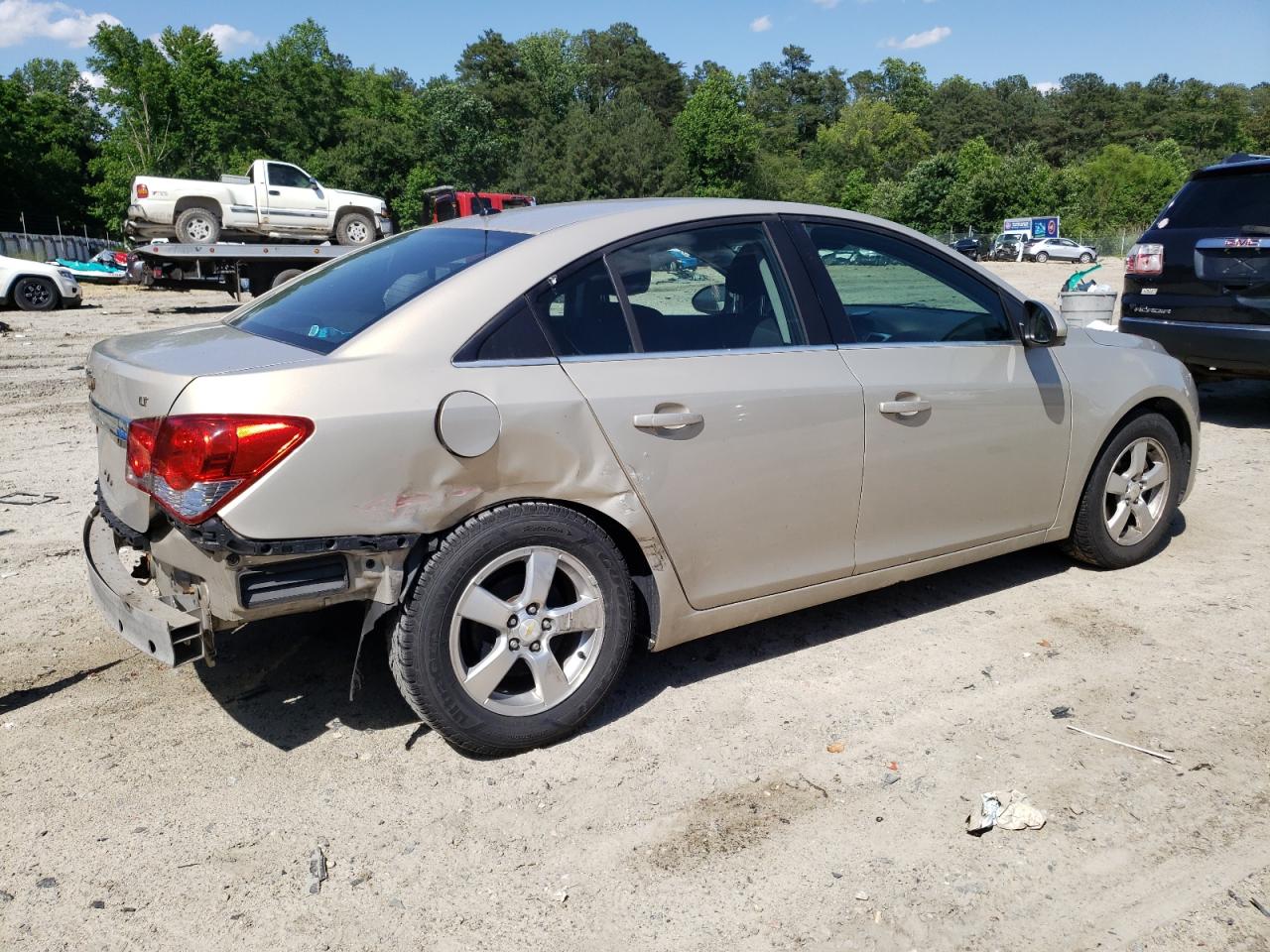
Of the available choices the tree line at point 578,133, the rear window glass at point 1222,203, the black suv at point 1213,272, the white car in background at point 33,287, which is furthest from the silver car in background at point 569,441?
the tree line at point 578,133

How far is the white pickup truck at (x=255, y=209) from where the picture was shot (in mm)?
20203

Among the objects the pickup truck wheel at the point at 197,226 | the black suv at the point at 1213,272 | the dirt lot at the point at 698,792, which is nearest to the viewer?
the dirt lot at the point at 698,792

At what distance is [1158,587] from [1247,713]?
129cm

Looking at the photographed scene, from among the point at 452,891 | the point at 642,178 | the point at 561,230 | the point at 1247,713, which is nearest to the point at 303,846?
the point at 452,891

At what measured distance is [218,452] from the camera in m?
2.76

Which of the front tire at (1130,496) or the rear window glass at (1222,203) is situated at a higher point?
the rear window glass at (1222,203)

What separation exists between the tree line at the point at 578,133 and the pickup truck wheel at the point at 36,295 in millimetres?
49136

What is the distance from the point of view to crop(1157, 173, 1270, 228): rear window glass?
7383 millimetres

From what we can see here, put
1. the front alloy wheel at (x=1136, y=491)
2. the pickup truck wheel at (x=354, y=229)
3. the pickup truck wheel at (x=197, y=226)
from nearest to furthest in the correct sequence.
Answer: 1. the front alloy wheel at (x=1136, y=491)
2. the pickup truck wheel at (x=197, y=226)
3. the pickup truck wheel at (x=354, y=229)

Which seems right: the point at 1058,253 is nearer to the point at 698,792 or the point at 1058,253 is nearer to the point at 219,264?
the point at 219,264

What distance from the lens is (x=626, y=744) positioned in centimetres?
339

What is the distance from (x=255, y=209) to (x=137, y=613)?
799 inches

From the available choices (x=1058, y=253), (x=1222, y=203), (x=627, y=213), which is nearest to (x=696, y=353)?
(x=627, y=213)

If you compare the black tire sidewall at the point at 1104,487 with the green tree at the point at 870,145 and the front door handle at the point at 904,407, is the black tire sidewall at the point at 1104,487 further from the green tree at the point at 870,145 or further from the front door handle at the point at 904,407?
the green tree at the point at 870,145
